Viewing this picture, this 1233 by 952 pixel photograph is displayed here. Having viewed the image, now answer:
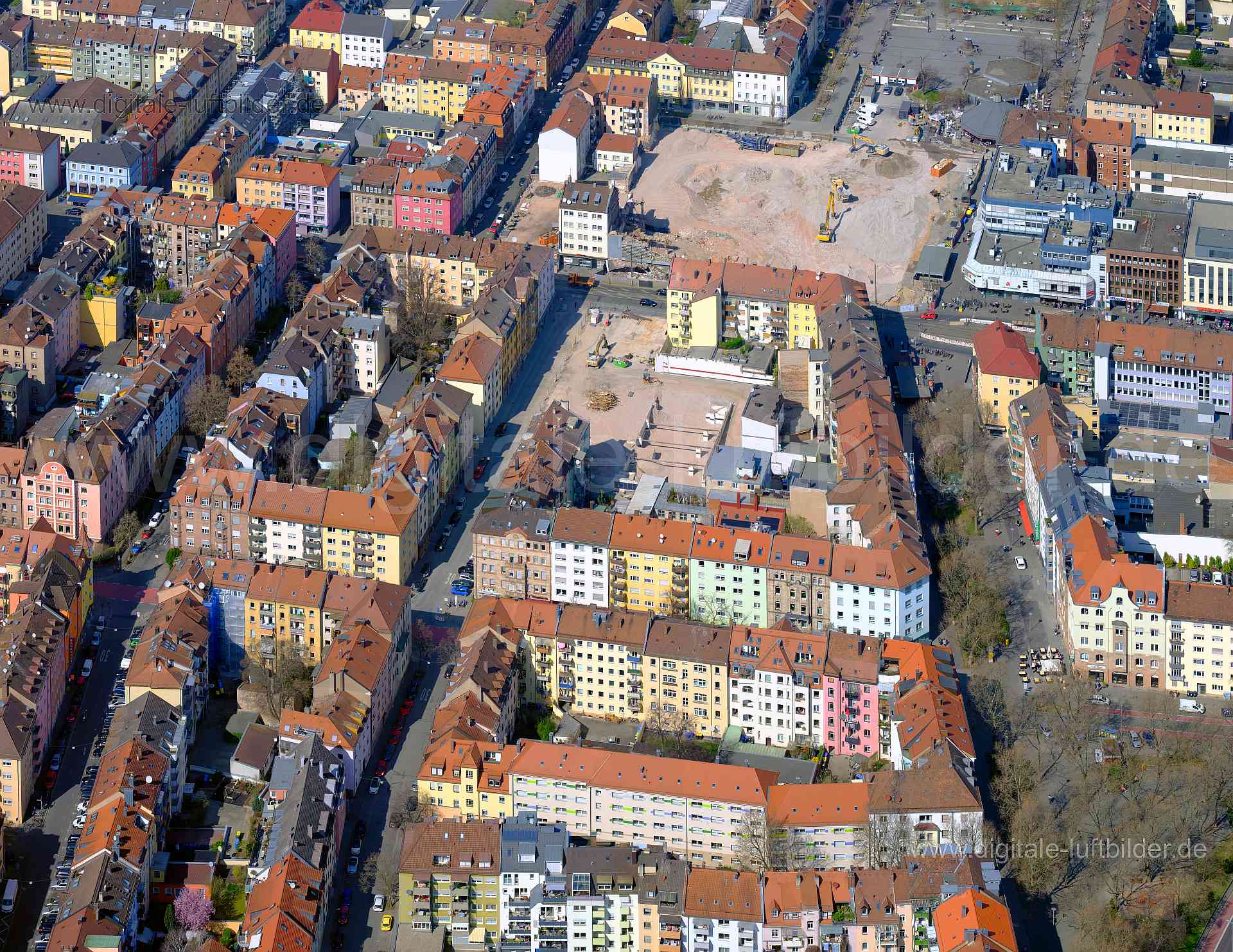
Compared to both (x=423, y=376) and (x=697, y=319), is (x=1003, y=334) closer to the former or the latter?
(x=697, y=319)

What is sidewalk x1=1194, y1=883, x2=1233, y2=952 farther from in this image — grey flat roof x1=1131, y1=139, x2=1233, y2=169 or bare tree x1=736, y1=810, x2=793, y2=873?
grey flat roof x1=1131, y1=139, x2=1233, y2=169

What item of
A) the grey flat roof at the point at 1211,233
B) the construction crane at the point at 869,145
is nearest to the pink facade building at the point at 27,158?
the construction crane at the point at 869,145

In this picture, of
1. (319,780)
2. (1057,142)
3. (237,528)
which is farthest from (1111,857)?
(1057,142)

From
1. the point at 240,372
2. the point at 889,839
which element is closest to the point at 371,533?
the point at 240,372

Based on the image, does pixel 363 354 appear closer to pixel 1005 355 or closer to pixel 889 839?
pixel 1005 355

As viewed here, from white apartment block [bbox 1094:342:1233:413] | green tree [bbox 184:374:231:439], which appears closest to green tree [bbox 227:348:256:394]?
green tree [bbox 184:374:231:439]

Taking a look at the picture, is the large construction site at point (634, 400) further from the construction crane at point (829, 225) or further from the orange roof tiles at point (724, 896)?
the orange roof tiles at point (724, 896)

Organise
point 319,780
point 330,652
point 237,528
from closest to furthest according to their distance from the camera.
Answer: point 319,780 → point 330,652 → point 237,528

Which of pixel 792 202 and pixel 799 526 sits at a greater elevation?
pixel 799 526
